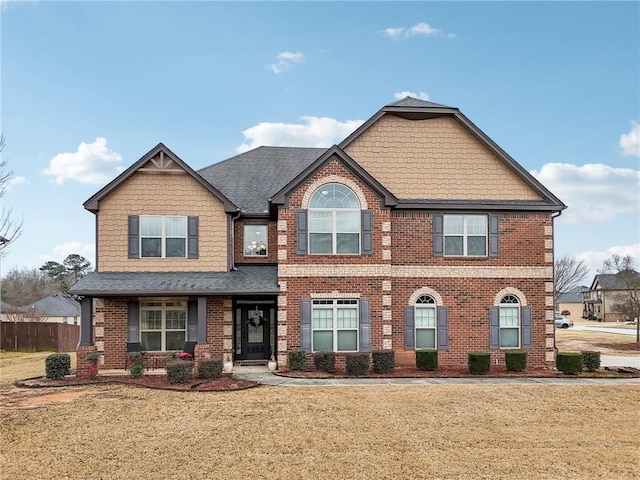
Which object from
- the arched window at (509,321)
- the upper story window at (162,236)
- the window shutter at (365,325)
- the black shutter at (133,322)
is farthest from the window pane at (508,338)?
the black shutter at (133,322)

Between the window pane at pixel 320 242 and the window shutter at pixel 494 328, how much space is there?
6.33 metres

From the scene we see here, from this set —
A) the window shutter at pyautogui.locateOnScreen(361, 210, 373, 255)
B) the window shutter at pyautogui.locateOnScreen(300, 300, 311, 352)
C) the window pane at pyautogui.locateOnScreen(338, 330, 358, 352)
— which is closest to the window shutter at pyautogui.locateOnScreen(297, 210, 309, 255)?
the window shutter at pyautogui.locateOnScreen(300, 300, 311, 352)

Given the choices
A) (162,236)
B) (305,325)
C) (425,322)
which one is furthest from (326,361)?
(162,236)

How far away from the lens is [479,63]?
66.8ft

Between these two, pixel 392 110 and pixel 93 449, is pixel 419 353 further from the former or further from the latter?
pixel 93 449

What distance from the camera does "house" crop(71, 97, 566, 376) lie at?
57.5ft

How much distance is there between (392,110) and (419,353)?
8799mm

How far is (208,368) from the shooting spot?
15320mm

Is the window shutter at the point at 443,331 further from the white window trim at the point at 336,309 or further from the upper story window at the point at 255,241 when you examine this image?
the upper story window at the point at 255,241

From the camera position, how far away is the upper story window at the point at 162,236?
59.0 ft

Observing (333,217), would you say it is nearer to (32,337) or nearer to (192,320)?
(192,320)

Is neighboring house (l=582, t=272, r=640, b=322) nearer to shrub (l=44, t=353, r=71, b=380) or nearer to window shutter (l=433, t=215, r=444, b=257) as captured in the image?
window shutter (l=433, t=215, r=444, b=257)

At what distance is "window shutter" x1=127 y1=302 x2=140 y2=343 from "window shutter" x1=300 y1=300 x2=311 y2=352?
18.4 feet

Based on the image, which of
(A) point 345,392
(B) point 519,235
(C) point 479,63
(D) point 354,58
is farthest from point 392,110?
(A) point 345,392
